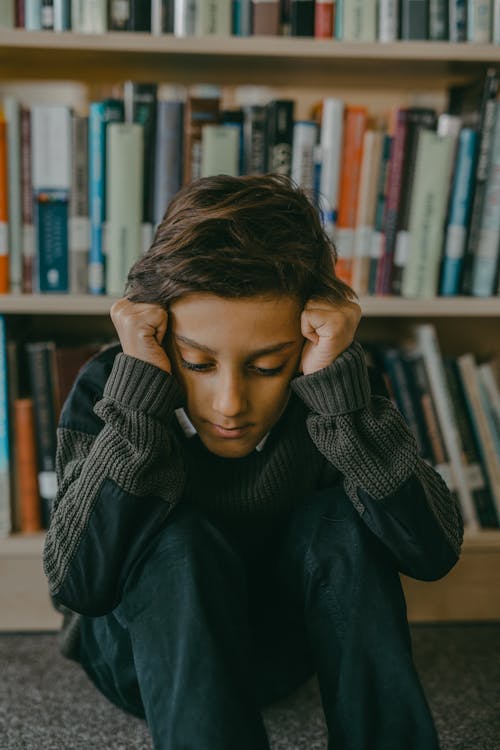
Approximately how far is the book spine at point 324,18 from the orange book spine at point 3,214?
0.50 metres

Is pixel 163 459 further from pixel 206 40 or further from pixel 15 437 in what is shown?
pixel 206 40

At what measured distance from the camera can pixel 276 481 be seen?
925 mm

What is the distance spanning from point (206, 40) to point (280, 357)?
0.56m

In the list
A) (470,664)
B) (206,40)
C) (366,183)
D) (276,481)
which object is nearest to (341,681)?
(276,481)

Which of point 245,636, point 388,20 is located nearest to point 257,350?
point 245,636

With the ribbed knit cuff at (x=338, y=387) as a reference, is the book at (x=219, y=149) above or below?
above

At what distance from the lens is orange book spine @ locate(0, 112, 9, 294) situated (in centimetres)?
112

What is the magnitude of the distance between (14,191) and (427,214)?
0.65m

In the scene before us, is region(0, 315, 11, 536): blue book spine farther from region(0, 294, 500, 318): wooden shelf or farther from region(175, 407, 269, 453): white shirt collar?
region(175, 407, 269, 453): white shirt collar

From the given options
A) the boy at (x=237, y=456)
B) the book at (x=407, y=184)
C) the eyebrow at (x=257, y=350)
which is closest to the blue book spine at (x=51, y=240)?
the boy at (x=237, y=456)

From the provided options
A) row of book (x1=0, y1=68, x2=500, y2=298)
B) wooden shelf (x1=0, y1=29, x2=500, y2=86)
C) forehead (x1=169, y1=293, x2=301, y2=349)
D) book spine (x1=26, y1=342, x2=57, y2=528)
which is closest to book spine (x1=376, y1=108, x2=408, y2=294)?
row of book (x1=0, y1=68, x2=500, y2=298)

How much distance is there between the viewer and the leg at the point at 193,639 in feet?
2.25

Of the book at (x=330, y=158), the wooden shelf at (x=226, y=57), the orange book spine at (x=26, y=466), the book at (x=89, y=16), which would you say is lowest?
the orange book spine at (x=26, y=466)

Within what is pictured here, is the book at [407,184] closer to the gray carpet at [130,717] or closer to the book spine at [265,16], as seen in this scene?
the book spine at [265,16]
